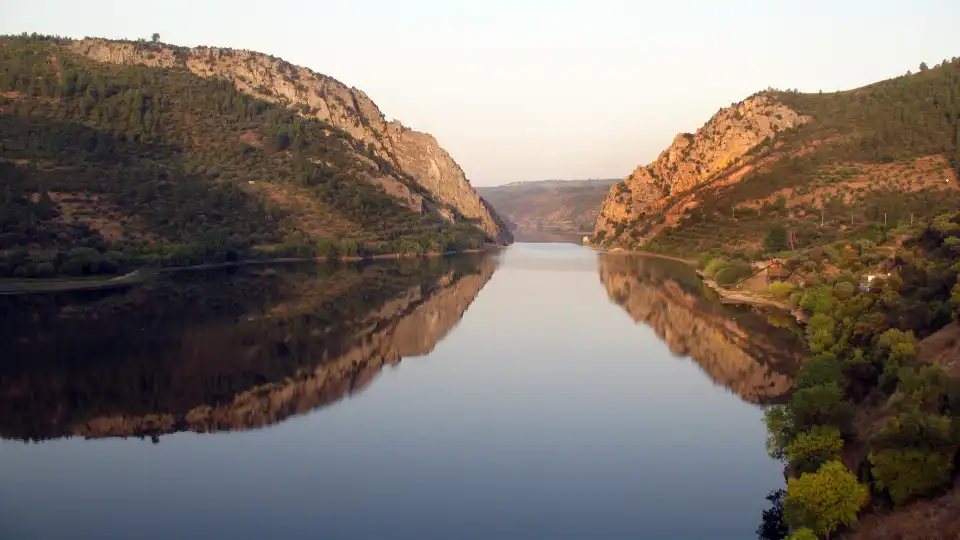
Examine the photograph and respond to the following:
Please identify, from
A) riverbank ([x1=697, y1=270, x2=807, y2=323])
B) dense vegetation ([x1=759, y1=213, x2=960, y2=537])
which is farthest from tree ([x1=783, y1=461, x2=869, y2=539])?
riverbank ([x1=697, y1=270, x2=807, y2=323])

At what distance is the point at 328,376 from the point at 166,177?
70.3m

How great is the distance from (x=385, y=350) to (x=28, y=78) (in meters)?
91.8

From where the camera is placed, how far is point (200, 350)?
133 feet

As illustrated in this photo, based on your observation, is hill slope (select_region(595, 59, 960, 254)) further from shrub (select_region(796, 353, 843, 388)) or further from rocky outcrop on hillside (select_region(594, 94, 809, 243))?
shrub (select_region(796, 353, 843, 388))

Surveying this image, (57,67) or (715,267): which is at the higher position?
(57,67)

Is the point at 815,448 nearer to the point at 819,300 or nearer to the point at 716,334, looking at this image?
the point at 819,300

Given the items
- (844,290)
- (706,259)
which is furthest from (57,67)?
(844,290)

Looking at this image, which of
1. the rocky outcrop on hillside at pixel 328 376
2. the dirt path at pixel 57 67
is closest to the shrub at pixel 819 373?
the rocky outcrop on hillside at pixel 328 376

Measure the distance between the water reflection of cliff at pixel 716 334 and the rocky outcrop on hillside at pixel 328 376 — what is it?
1407 centimetres

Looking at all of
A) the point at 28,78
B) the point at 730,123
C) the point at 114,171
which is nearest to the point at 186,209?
the point at 114,171

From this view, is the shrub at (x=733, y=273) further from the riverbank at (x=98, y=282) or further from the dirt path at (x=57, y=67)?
the dirt path at (x=57, y=67)

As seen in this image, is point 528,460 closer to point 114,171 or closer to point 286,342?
point 286,342

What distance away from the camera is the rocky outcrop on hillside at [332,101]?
142 meters

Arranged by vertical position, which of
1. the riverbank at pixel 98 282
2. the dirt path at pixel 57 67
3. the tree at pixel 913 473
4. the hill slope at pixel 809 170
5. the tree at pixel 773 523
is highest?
the dirt path at pixel 57 67
